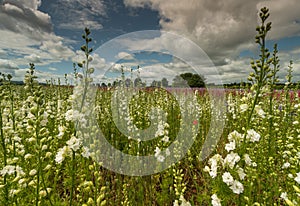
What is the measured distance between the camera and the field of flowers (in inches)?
88.8

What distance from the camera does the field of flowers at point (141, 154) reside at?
2256 millimetres

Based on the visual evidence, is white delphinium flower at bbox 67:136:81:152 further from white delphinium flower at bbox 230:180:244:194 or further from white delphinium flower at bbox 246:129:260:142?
white delphinium flower at bbox 246:129:260:142

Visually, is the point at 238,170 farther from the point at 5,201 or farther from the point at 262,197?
the point at 5,201

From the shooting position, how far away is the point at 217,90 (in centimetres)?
1330

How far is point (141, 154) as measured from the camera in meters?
4.99

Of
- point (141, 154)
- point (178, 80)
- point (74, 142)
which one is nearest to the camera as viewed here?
point (74, 142)

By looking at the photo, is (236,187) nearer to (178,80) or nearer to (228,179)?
(228,179)

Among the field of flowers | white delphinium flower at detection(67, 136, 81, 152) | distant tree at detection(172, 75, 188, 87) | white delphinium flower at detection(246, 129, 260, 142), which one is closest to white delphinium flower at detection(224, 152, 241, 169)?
the field of flowers

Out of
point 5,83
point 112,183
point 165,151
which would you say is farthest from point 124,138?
point 5,83

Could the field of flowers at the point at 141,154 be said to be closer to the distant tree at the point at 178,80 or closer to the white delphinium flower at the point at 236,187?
the white delphinium flower at the point at 236,187

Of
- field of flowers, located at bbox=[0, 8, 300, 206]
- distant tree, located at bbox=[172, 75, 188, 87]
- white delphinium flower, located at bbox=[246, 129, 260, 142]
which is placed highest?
distant tree, located at bbox=[172, 75, 188, 87]

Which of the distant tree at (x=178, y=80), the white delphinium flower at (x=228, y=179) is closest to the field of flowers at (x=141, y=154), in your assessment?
the white delphinium flower at (x=228, y=179)

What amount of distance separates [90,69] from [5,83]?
2.14 metres

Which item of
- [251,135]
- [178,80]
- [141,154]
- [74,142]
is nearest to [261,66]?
[251,135]
